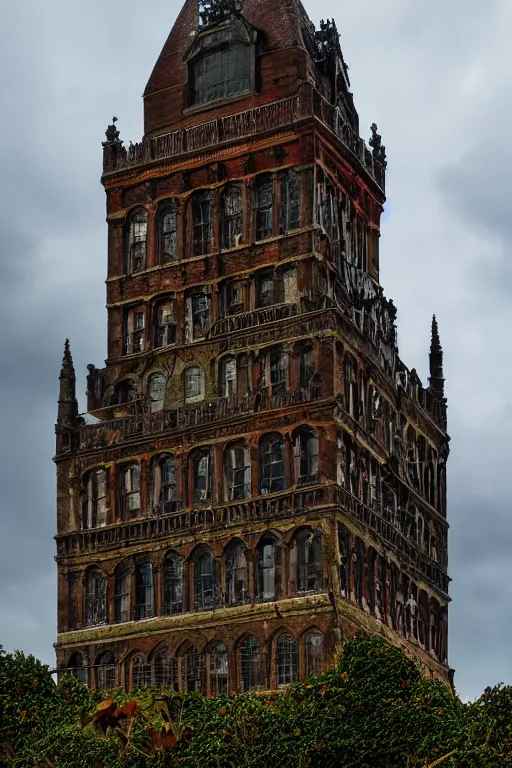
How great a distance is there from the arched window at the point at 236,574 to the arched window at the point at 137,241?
13203mm

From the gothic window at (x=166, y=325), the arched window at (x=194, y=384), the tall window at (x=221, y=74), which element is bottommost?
the arched window at (x=194, y=384)

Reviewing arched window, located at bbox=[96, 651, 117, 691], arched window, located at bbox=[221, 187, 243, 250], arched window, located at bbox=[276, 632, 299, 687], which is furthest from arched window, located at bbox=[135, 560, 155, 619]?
arched window, located at bbox=[221, 187, 243, 250]

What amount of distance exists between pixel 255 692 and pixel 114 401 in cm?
1493

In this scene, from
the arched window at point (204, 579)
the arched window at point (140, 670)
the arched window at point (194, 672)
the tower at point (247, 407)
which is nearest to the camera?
the arched window at point (194, 672)

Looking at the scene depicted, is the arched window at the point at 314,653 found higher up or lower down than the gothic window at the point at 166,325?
lower down

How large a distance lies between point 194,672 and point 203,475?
7.54 m

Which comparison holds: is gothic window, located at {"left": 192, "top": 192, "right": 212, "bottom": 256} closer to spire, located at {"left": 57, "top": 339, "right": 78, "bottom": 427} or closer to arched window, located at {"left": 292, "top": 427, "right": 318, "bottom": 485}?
spire, located at {"left": 57, "top": 339, "right": 78, "bottom": 427}

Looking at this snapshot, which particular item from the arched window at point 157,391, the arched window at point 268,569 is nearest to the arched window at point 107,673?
the arched window at point 268,569

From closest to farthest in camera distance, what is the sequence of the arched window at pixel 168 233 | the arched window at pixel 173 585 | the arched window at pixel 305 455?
the arched window at pixel 305 455 → the arched window at pixel 173 585 → the arched window at pixel 168 233

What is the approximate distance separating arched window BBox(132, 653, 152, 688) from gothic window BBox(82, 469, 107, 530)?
5709 mm

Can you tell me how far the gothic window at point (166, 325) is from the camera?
291ft

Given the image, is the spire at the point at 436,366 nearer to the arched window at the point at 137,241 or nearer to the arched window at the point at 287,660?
the arched window at the point at 137,241

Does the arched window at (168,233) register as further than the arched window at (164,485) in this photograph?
Yes

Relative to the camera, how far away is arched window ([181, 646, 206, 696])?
3231 inches
